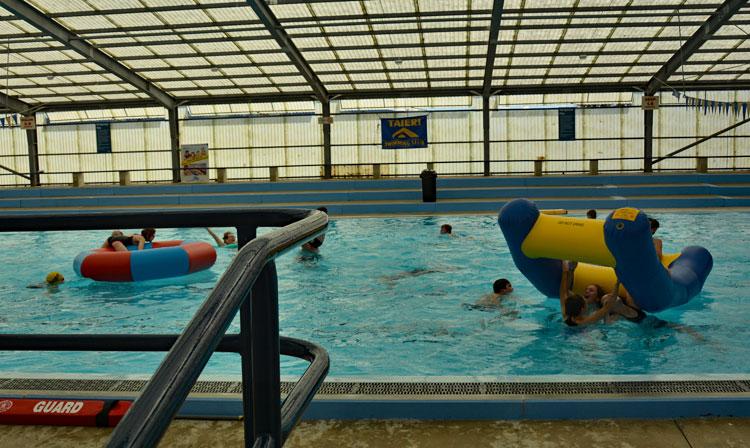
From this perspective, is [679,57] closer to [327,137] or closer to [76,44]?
[327,137]

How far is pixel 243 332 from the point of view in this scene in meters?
1.44

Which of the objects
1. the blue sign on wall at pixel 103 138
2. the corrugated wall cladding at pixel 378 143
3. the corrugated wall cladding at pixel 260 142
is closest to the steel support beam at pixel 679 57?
the corrugated wall cladding at pixel 378 143

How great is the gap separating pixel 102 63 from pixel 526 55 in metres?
12.8

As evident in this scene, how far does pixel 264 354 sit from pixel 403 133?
74.6 ft

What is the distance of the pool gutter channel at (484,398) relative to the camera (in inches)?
112

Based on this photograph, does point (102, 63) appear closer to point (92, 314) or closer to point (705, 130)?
point (92, 314)

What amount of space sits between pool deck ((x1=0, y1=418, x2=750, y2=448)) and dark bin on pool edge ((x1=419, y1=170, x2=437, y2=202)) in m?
16.2

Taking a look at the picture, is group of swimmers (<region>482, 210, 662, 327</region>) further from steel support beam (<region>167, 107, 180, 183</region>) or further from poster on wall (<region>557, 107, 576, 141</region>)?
steel support beam (<region>167, 107, 180, 183</region>)

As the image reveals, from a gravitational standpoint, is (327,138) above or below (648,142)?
above

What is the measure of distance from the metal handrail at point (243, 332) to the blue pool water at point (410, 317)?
2597mm

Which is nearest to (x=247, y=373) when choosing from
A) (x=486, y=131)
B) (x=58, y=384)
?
(x=58, y=384)

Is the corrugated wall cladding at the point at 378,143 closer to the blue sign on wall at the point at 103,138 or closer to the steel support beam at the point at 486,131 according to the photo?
the blue sign on wall at the point at 103,138

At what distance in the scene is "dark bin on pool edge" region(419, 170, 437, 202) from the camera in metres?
18.8

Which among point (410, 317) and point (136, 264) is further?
point (136, 264)
